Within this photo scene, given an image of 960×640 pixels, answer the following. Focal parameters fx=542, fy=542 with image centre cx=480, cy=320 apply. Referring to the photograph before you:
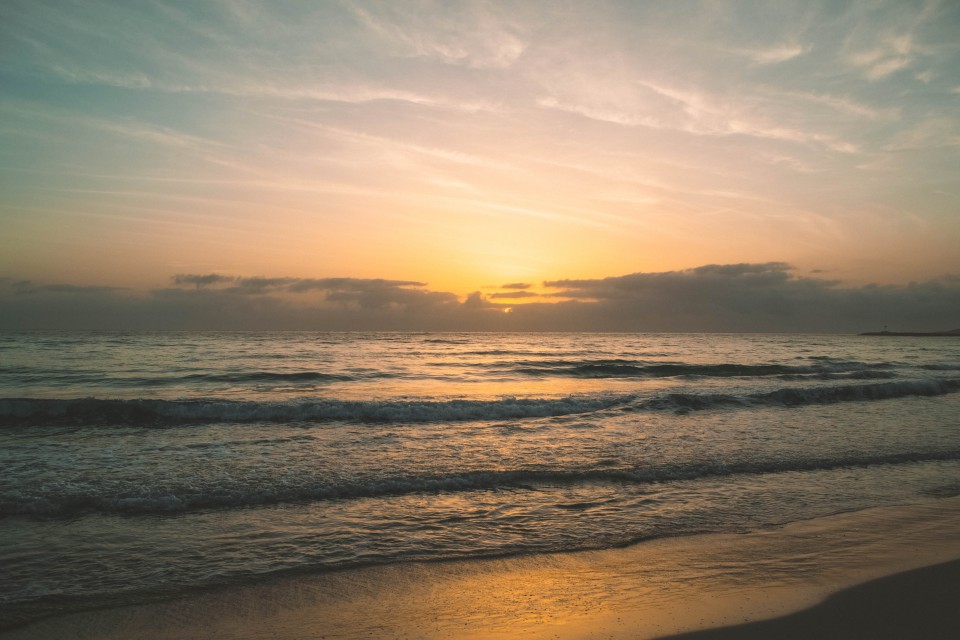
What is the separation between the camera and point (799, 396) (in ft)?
76.8

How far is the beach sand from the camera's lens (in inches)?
187

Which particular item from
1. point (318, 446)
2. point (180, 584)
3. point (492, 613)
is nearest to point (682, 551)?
point (492, 613)

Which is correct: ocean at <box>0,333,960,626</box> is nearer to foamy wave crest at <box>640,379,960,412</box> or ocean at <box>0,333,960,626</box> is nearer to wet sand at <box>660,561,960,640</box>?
foamy wave crest at <box>640,379,960,412</box>

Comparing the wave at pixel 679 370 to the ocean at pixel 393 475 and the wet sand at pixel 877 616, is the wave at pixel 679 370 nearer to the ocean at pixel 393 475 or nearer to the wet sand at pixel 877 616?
the ocean at pixel 393 475

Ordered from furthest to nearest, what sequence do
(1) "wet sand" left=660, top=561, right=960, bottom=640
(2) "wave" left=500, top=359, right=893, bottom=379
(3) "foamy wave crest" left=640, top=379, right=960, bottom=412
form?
(2) "wave" left=500, top=359, right=893, bottom=379, (3) "foamy wave crest" left=640, top=379, right=960, bottom=412, (1) "wet sand" left=660, top=561, right=960, bottom=640

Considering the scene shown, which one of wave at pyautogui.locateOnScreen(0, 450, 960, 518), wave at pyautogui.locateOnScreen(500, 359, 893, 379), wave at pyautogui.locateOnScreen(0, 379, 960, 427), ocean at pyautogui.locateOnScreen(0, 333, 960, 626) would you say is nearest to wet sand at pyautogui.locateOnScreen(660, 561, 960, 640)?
ocean at pyautogui.locateOnScreen(0, 333, 960, 626)

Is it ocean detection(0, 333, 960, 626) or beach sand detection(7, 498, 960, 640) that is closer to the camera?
beach sand detection(7, 498, 960, 640)

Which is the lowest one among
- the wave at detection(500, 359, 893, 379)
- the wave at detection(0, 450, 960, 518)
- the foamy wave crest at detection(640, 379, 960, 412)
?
the wave at detection(500, 359, 893, 379)

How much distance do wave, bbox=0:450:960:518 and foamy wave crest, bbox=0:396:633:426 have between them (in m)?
8.00

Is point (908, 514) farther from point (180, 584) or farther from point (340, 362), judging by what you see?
point (340, 362)

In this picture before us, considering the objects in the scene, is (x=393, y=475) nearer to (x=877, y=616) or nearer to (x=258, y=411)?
(x=877, y=616)

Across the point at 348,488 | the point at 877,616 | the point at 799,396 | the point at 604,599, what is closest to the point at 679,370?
the point at 799,396

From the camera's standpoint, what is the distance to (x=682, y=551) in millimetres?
6723

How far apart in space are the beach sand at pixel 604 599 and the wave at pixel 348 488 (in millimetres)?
3196
